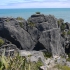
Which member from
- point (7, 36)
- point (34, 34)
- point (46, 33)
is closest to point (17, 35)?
point (7, 36)

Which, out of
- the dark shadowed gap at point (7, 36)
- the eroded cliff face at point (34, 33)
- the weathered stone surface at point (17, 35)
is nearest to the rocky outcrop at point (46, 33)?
the eroded cliff face at point (34, 33)

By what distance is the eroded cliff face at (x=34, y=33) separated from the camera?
2683 centimetres

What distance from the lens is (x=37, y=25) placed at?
2947cm

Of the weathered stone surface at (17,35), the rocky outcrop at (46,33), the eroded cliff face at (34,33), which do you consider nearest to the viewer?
the weathered stone surface at (17,35)

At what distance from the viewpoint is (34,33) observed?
→ 2917cm

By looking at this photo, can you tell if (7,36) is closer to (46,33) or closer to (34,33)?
(34,33)

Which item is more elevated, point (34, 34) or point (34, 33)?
point (34, 33)

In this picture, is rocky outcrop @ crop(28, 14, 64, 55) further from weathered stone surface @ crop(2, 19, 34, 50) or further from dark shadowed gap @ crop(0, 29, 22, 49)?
dark shadowed gap @ crop(0, 29, 22, 49)

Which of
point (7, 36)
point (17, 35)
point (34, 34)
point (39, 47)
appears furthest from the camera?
point (34, 34)

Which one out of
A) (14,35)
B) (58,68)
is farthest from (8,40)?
(58,68)

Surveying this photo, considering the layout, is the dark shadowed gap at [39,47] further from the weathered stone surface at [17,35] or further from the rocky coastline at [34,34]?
→ the weathered stone surface at [17,35]

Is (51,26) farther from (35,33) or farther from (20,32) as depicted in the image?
(20,32)

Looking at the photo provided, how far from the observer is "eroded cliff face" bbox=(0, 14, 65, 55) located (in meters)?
26.8

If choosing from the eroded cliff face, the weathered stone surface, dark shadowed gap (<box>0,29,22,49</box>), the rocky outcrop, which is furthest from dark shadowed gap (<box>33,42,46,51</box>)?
dark shadowed gap (<box>0,29,22,49</box>)
